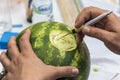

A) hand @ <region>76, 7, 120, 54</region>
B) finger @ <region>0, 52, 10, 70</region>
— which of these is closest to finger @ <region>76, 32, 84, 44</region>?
hand @ <region>76, 7, 120, 54</region>

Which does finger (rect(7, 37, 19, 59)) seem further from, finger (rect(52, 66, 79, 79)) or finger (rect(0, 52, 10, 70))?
finger (rect(52, 66, 79, 79))

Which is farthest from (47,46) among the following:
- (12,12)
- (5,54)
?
(12,12)

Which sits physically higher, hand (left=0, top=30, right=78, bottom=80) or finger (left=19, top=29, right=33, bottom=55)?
finger (left=19, top=29, right=33, bottom=55)

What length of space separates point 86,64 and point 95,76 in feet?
0.78

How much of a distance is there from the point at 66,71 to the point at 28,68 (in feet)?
0.37

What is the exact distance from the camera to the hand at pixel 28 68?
0.77 m

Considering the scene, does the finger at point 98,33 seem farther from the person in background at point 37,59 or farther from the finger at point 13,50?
the finger at point 13,50

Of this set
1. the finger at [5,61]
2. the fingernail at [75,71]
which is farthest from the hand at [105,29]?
the finger at [5,61]

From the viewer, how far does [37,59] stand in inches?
31.1

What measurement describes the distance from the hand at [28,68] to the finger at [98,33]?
0.14 metres

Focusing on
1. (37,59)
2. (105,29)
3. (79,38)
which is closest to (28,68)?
(37,59)

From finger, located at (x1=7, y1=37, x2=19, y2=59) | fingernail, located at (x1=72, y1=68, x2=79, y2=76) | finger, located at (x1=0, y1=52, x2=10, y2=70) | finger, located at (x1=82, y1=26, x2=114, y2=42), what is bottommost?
fingernail, located at (x1=72, y1=68, x2=79, y2=76)

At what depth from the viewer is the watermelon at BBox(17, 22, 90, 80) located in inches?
31.8

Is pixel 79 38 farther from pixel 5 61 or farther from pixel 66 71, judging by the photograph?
pixel 5 61
